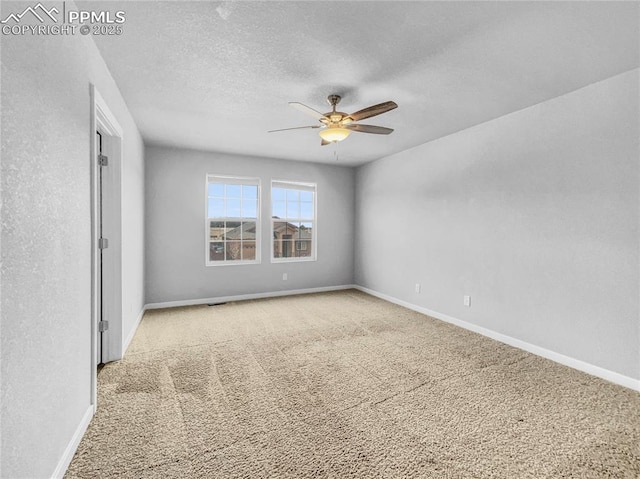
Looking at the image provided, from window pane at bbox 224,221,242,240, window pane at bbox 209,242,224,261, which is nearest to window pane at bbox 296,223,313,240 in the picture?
window pane at bbox 224,221,242,240

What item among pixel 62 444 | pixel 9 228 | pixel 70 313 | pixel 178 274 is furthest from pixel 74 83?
pixel 178 274

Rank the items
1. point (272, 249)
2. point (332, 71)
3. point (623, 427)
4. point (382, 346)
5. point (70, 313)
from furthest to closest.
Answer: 1. point (272, 249)
2. point (382, 346)
3. point (332, 71)
4. point (623, 427)
5. point (70, 313)

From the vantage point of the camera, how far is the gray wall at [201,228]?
14.8 ft

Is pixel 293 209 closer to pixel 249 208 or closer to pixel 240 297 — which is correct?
pixel 249 208

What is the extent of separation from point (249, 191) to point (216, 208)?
628 millimetres

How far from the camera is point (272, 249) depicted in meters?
5.36

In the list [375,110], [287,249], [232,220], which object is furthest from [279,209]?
[375,110]

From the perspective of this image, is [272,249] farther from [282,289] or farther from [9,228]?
[9,228]

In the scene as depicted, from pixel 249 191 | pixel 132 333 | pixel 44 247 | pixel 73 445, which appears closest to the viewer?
pixel 44 247

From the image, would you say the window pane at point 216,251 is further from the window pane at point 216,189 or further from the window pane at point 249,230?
the window pane at point 216,189

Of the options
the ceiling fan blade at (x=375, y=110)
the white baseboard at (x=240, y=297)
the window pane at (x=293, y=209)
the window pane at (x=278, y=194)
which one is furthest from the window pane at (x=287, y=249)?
the ceiling fan blade at (x=375, y=110)

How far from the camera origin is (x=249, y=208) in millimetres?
5223

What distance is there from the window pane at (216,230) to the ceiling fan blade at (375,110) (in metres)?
3.21

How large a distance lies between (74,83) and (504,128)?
3769mm
